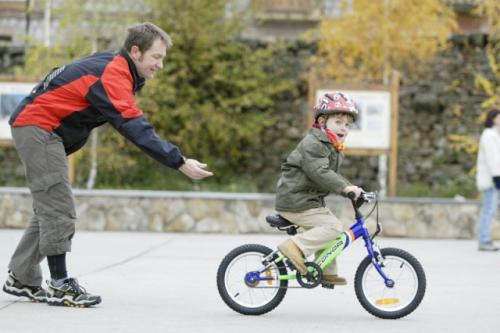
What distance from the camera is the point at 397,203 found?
520 inches

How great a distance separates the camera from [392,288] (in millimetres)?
6191

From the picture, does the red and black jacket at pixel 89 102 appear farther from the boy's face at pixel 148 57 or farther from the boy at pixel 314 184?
the boy at pixel 314 184

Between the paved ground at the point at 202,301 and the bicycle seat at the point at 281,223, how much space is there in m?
0.53

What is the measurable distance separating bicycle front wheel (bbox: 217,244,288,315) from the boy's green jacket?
1.13ft

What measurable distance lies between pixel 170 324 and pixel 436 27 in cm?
1448

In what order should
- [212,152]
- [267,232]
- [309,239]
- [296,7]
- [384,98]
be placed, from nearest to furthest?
[309,239], [267,232], [384,98], [212,152], [296,7]

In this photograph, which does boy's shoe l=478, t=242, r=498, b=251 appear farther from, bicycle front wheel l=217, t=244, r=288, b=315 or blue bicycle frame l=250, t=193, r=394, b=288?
bicycle front wheel l=217, t=244, r=288, b=315

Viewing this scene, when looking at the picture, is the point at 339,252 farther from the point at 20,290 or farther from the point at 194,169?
the point at 20,290

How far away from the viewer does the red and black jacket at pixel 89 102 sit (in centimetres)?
609

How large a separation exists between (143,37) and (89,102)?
52 cm

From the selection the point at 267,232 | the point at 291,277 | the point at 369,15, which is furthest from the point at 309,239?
the point at 369,15

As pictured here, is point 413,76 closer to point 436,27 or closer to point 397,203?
point 436,27

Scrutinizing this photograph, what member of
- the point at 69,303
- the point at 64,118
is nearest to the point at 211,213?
the point at 69,303

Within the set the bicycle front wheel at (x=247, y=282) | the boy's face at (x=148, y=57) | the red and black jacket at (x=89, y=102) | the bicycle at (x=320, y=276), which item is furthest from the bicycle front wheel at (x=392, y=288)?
the boy's face at (x=148, y=57)
